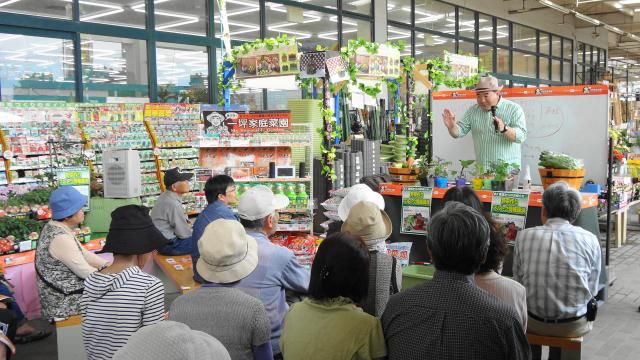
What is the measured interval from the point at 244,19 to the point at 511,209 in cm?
770

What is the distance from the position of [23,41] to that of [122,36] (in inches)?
56.2

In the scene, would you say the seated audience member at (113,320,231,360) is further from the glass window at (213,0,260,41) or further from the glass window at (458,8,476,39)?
the glass window at (458,8,476,39)

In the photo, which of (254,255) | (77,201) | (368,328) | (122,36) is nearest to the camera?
(368,328)

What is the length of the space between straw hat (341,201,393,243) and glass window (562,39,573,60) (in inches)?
819

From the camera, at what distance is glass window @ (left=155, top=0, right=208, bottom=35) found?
9.22 m

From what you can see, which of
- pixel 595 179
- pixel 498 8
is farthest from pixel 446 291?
pixel 498 8

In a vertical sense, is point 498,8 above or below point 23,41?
above

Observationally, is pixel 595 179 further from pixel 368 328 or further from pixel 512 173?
pixel 368 328

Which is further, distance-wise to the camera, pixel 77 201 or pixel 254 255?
pixel 77 201

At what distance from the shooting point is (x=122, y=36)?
28.2 ft

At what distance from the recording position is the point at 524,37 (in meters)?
18.8

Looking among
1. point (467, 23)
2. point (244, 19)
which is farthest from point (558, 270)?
point (467, 23)

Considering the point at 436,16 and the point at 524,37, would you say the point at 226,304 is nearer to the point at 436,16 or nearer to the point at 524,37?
the point at 436,16

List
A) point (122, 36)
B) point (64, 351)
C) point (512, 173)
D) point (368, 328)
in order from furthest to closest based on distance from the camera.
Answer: point (122, 36) < point (512, 173) < point (64, 351) < point (368, 328)
